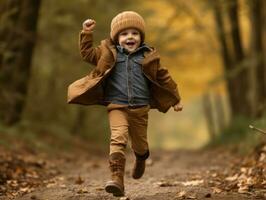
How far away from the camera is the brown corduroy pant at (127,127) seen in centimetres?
616

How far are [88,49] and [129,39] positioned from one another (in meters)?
0.47

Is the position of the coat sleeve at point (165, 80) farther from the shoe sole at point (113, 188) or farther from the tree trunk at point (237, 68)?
the tree trunk at point (237, 68)

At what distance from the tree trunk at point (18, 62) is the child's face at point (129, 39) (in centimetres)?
605

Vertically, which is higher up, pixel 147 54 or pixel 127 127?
pixel 147 54

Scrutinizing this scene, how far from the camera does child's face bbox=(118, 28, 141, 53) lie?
21.3 feet

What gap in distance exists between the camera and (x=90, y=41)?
253 inches

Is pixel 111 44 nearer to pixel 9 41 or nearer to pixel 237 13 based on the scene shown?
pixel 9 41

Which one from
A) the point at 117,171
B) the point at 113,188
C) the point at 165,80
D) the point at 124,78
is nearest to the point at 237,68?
the point at 165,80

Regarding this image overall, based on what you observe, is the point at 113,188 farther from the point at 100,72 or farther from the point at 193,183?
the point at 193,183

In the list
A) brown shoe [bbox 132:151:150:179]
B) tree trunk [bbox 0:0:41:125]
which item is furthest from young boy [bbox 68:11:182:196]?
tree trunk [bbox 0:0:41:125]

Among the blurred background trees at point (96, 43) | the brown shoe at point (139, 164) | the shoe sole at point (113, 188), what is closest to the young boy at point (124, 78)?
the brown shoe at point (139, 164)

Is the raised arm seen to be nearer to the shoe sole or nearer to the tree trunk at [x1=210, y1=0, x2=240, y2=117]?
the shoe sole

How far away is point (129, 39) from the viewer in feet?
21.3

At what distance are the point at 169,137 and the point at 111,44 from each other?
2148 inches
